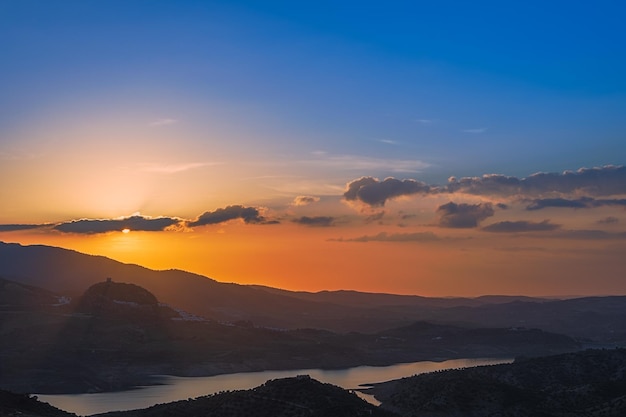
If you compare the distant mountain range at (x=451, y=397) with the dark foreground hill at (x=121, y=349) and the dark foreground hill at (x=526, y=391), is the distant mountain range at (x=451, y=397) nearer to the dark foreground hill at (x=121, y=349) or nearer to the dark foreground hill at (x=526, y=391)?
the dark foreground hill at (x=526, y=391)

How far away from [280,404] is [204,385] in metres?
68.7

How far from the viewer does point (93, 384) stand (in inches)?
5468

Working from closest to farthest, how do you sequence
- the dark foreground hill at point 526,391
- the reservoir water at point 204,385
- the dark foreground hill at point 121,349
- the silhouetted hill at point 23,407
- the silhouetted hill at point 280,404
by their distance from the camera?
the silhouetted hill at point 23,407 → the silhouetted hill at point 280,404 → the dark foreground hill at point 526,391 → the reservoir water at point 204,385 → the dark foreground hill at point 121,349

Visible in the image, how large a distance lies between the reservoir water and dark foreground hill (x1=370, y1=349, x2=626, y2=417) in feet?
33.0

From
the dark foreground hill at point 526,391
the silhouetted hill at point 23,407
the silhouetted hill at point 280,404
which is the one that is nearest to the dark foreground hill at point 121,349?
the dark foreground hill at point 526,391

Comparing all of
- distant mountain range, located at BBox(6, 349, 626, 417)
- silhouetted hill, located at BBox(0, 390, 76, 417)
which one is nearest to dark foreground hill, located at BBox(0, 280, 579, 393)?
distant mountain range, located at BBox(6, 349, 626, 417)

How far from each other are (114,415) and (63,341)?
89.8 m

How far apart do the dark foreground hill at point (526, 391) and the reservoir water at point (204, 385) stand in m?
10.1

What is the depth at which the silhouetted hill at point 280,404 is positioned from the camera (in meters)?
70.4

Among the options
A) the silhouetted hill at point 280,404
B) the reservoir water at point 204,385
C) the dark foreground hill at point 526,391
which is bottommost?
the reservoir water at point 204,385

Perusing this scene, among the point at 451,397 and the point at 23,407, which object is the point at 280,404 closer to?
the point at 23,407

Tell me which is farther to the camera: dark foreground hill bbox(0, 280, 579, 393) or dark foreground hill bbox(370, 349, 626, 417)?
dark foreground hill bbox(0, 280, 579, 393)

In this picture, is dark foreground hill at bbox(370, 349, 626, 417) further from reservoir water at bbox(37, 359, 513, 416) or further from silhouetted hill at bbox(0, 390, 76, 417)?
silhouetted hill at bbox(0, 390, 76, 417)

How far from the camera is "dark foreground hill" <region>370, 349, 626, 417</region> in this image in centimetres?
8656
